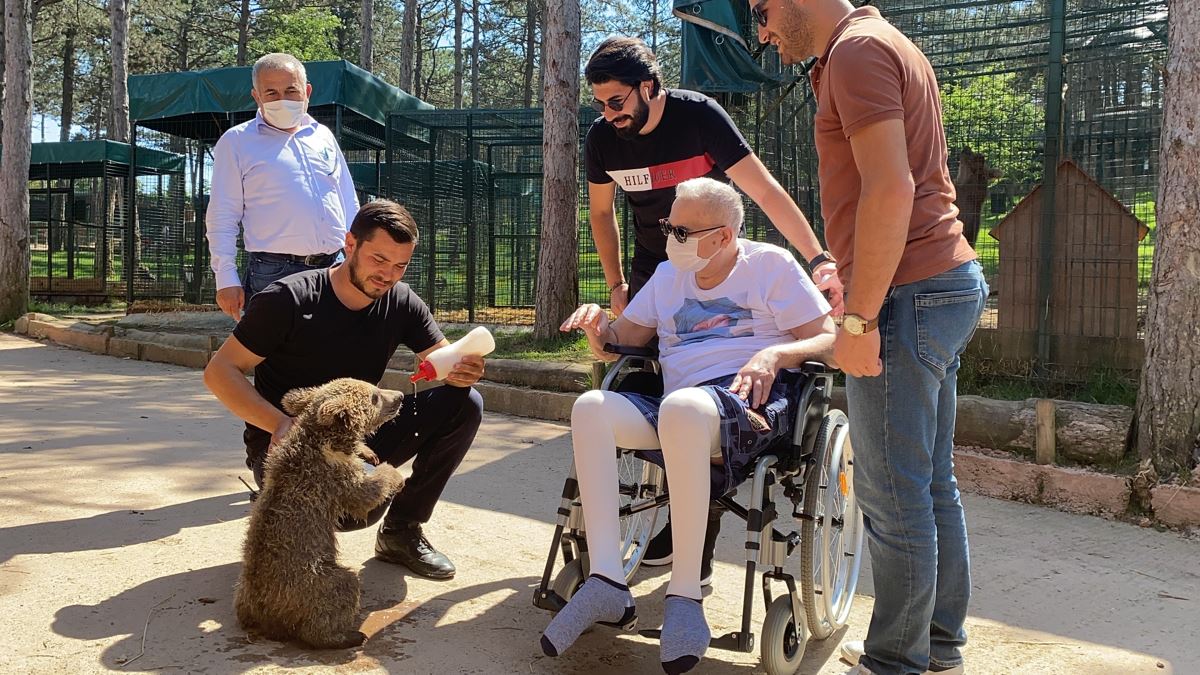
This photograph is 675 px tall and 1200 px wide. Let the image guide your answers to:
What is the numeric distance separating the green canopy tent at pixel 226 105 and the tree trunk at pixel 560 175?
2983 millimetres

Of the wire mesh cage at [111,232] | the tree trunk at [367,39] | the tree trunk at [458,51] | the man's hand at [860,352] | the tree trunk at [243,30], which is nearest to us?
the man's hand at [860,352]

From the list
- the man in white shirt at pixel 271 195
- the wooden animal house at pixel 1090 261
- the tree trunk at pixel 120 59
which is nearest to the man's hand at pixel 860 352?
the man in white shirt at pixel 271 195

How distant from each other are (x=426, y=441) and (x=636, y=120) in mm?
1437

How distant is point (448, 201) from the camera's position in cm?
1208

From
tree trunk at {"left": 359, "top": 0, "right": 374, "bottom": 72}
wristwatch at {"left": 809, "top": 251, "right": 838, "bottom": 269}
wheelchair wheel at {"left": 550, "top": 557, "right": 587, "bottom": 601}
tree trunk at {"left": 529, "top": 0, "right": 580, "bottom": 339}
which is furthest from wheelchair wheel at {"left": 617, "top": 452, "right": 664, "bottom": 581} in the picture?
tree trunk at {"left": 359, "top": 0, "right": 374, "bottom": 72}

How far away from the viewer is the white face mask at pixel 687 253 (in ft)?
10.3

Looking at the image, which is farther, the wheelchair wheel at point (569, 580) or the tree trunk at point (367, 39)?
the tree trunk at point (367, 39)

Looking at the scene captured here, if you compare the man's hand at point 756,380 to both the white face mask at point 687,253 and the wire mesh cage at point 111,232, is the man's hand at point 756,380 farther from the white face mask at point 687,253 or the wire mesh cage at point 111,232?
the wire mesh cage at point 111,232

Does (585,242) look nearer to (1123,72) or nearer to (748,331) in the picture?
(1123,72)

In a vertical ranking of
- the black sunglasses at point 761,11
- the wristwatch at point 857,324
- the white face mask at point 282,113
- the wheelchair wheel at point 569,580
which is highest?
the white face mask at point 282,113

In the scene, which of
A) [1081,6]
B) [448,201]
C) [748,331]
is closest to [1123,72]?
[1081,6]

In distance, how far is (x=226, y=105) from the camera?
38.1 ft

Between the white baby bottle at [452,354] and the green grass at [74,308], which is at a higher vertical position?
the white baby bottle at [452,354]

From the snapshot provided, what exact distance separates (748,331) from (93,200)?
69.8 ft
